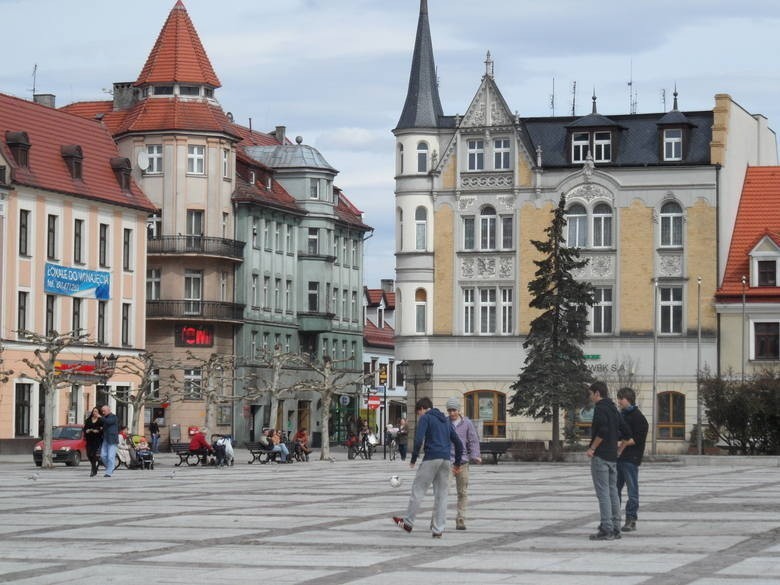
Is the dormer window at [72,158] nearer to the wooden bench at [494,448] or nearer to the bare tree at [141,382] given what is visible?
the bare tree at [141,382]

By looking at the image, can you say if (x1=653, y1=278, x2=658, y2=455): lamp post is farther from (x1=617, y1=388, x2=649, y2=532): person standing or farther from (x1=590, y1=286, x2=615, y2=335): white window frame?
(x1=617, y1=388, x2=649, y2=532): person standing

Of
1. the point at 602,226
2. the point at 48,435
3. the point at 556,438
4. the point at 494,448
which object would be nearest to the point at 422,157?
the point at 602,226

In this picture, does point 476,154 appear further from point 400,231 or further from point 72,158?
point 72,158

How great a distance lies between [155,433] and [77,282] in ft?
27.1

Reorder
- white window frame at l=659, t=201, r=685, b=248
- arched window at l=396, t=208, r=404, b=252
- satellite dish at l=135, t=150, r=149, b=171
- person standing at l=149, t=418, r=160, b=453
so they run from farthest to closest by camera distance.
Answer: satellite dish at l=135, t=150, r=149, b=171 → person standing at l=149, t=418, r=160, b=453 → arched window at l=396, t=208, r=404, b=252 → white window frame at l=659, t=201, r=685, b=248

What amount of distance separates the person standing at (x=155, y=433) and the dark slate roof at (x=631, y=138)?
20.1m

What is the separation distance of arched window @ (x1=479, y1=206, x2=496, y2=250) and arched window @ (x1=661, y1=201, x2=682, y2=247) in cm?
687

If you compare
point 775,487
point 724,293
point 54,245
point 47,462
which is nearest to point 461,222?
point 724,293

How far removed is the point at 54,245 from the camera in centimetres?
6950

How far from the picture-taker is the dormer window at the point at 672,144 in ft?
226

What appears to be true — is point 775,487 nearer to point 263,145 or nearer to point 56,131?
point 56,131

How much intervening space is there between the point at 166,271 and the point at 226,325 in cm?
451

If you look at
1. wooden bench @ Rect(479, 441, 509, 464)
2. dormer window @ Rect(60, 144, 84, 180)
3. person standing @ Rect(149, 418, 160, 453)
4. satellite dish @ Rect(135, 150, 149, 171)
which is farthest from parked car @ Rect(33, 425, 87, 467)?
satellite dish @ Rect(135, 150, 149, 171)

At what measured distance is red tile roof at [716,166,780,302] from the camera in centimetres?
6788
